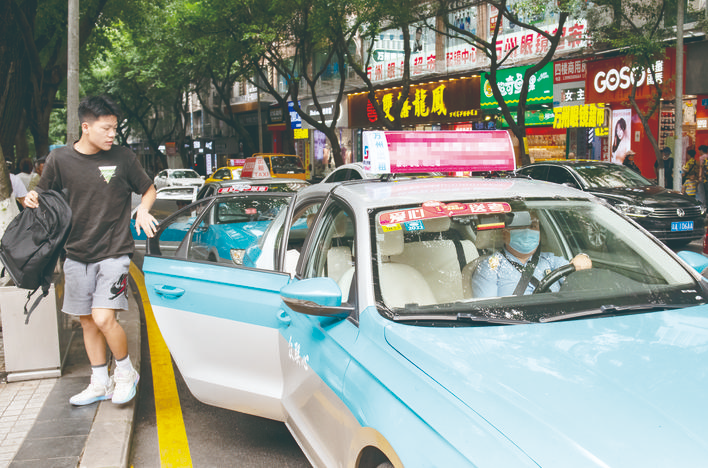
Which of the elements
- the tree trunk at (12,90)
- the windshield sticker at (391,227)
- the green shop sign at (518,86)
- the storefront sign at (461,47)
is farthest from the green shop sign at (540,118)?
the windshield sticker at (391,227)

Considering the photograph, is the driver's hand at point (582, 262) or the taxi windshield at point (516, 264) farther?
the driver's hand at point (582, 262)

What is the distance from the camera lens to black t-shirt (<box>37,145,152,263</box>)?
4.11m

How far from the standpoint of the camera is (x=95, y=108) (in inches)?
160

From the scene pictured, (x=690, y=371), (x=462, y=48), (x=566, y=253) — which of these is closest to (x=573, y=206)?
(x=566, y=253)

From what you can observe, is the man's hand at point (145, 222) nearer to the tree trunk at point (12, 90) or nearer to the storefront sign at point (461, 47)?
the tree trunk at point (12, 90)

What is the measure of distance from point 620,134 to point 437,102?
7.91m

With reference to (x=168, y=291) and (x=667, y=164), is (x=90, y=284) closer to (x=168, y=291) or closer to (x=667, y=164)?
(x=168, y=291)

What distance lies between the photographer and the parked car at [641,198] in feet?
38.2

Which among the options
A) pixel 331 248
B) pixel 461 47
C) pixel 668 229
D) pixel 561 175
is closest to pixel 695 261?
pixel 331 248

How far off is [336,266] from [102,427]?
1.73 meters

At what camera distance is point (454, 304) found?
107 inches

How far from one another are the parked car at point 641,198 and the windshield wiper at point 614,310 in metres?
8.72

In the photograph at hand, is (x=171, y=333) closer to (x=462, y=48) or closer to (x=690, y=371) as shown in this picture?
(x=690, y=371)

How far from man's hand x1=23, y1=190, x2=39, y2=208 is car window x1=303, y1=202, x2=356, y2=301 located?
1.73 metres
